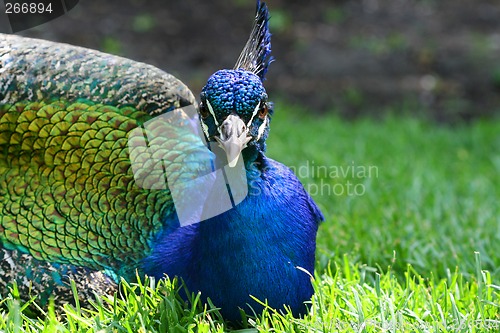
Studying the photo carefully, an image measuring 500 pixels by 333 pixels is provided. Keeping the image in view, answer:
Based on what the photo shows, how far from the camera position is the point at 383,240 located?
2.87m

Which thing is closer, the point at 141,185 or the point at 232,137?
the point at 232,137

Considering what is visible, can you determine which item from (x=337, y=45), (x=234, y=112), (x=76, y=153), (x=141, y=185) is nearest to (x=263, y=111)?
(x=234, y=112)

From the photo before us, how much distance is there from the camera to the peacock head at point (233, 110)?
→ 1676 millimetres

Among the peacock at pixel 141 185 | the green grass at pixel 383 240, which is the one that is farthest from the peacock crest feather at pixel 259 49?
the green grass at pixel 383 240

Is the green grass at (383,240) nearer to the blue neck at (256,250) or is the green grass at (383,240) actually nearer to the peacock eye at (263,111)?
the blue neck at (256,250)

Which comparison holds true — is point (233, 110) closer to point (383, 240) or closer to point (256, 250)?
point (256, 250)

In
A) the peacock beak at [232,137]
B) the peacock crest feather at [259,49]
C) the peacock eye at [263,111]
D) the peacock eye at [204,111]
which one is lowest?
the peacock beak at [232,137]

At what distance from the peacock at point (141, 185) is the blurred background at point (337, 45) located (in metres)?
3.44

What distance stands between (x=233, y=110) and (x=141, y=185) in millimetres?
610

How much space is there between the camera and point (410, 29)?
6.86 metres

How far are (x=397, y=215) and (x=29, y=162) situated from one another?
1752 millimetres

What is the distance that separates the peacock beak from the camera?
1.66 meters

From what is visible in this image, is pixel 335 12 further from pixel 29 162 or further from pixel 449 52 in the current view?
pixel 29 162

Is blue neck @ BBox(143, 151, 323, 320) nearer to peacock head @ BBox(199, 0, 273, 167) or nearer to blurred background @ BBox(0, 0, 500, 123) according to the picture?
peacock head @ BBox(199, 0, 273, 167)
